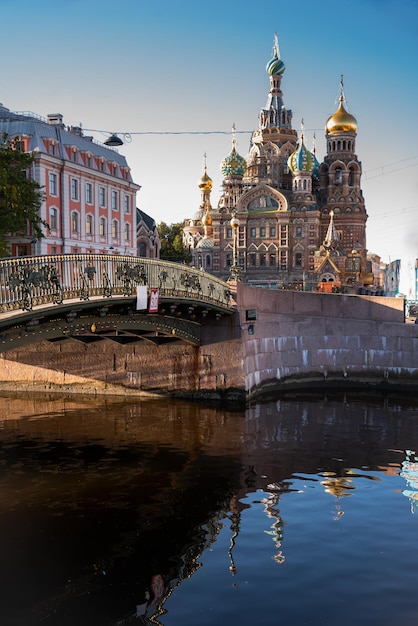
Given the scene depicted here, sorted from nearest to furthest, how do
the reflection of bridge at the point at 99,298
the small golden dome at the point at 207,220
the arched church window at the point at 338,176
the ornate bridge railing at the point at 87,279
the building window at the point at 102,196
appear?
the ornate bridge railing at the point at 87,279 → the reflection of bridge at the point at 99,298 → the building window at the point at 102,196 → the arched church window at the point at 338,176 → the small golden dome at the point at 207,220

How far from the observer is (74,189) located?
46.3m

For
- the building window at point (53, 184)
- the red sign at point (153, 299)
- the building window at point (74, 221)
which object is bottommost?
the red sign at point (153, 299)

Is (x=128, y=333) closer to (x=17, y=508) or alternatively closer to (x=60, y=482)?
(x=60, y=482)

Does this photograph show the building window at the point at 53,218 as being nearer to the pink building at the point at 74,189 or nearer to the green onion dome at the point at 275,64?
the pink building at the point at 74,189

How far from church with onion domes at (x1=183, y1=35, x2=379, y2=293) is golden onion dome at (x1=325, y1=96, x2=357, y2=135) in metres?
0.15

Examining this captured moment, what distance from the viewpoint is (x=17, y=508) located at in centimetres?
1372

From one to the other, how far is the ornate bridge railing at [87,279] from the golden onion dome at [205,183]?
89.7 m

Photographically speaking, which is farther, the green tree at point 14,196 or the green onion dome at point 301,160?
the green onion dome at point 301,160

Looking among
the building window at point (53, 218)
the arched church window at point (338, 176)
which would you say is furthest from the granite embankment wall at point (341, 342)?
the arched church window at point (338, 176)

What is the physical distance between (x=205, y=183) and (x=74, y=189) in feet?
218

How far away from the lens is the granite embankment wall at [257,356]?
25500 millimetres

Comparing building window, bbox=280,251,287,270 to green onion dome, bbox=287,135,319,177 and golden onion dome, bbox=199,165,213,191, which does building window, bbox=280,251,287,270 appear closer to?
green onion dome, bbox=287,135,319,177

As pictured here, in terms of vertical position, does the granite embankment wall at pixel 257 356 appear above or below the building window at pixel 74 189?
below

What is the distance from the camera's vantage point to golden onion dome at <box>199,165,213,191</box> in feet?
364
